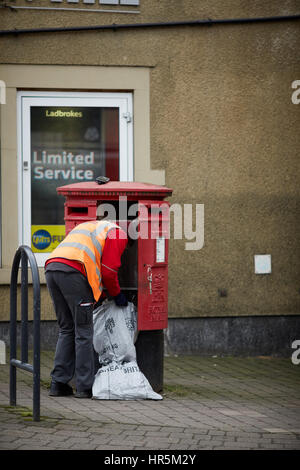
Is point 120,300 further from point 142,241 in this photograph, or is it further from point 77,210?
point 77,210

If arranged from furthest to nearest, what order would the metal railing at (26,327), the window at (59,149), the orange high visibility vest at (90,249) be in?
the window at (59,149) → the orange high visibility vest at (90,249) → the metal railing at (26,327)

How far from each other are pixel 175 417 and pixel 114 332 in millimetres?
1009

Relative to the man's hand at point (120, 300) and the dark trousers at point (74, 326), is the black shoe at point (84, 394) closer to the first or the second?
the dark trousers at point (74, 326)

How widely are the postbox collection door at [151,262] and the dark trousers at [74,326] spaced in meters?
0.47

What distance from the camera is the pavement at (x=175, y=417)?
513 centimetres

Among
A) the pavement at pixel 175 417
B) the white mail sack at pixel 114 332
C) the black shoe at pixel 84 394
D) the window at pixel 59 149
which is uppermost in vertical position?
the window at pixel 59 149

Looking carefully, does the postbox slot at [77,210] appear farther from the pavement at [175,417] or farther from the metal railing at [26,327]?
the pavement at [175,417]

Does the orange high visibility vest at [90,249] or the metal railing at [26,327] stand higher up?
the orange high visibility vest at [90,249]

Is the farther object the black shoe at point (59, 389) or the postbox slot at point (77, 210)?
the postbox slot at point (77, 210)

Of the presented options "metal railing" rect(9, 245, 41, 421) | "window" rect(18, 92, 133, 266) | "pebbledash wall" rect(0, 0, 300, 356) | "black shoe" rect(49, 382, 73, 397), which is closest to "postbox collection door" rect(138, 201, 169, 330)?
"black shoe" rect(49, 382, 73, 397)

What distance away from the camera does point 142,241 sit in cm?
671

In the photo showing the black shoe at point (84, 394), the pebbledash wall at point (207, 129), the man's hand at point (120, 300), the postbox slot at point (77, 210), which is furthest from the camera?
the pebbledash wall at point (207, 129)

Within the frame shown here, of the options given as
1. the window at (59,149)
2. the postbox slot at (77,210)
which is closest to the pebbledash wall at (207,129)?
the window at (59,149)
